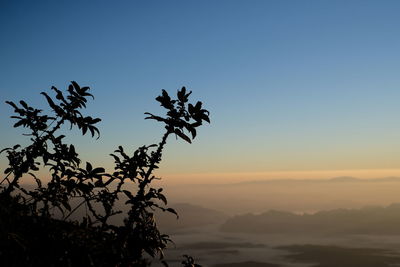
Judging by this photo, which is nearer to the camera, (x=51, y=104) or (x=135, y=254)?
(x=135, y=254)

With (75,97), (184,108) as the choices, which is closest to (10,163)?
(75,97)

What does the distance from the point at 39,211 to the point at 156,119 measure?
2.75 meters

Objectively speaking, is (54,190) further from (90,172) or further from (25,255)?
(25,255)

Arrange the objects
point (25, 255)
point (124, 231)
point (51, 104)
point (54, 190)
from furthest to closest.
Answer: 1. point (51, 104)
2. point (54, 190)
3. point (124, 231)
4. point (25, 255)

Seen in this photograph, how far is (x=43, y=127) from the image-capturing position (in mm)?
6363

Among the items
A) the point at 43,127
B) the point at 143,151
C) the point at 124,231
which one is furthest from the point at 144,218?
→ the point at 43,127

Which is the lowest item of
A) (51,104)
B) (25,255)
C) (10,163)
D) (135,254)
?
(135,254)

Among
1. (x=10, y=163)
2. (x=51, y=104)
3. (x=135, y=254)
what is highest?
(x=51, y=104)

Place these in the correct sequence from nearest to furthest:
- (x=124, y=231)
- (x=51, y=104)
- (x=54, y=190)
Result: (x=124, y=231) → (x=54, y=190) → (x=51, y=104)

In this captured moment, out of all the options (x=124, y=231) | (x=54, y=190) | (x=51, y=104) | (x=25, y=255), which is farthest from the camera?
(x=51, y=104)

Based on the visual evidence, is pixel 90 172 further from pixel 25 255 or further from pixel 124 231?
pixel 25 255

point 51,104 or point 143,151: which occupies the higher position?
point 51,104

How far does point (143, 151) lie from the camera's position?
263 inches

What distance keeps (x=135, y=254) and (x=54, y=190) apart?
189cm
